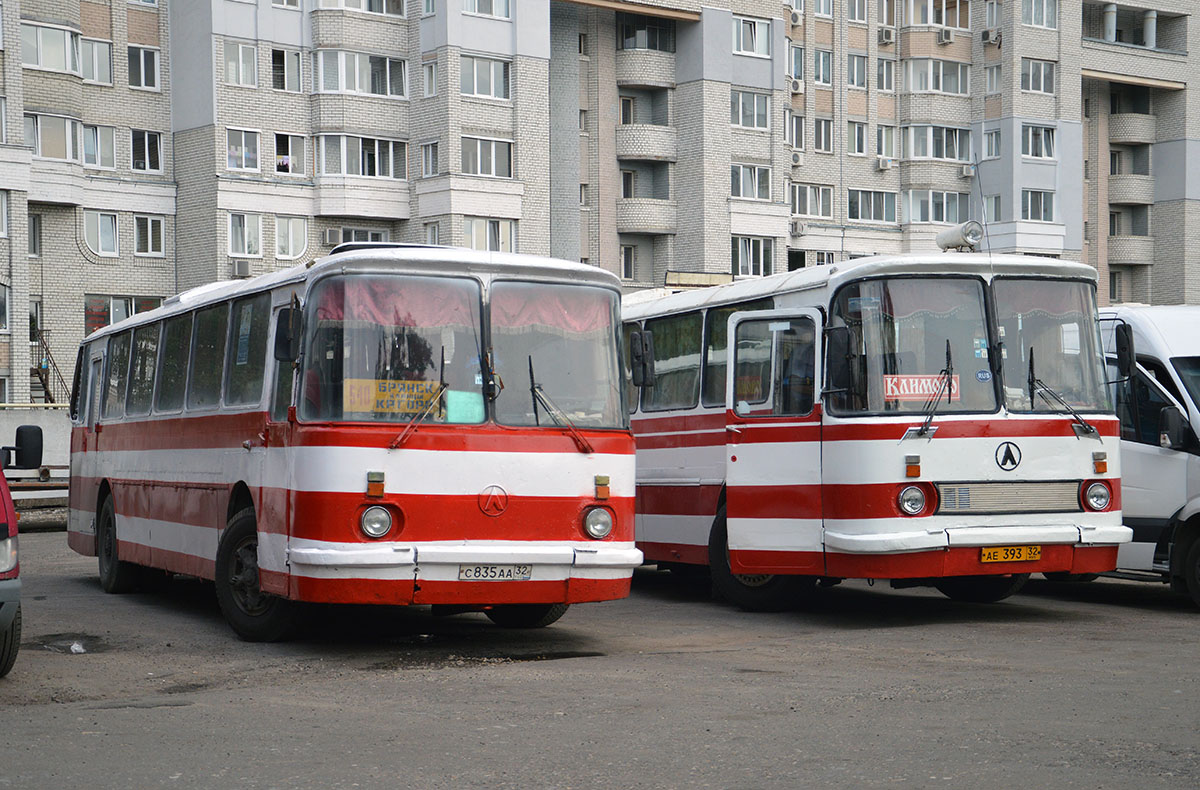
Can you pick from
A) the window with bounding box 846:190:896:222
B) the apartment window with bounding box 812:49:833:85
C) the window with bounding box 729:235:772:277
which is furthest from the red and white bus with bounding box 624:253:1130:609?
the window with bounding box 846:190:896:222

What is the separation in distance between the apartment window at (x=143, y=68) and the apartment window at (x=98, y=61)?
0.67m

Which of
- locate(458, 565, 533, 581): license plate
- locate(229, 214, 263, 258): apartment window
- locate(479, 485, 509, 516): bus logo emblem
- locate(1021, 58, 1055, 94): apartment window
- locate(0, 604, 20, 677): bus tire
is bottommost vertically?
locate(0, 604, 20, 677): bus tire

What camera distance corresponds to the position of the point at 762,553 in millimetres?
14562

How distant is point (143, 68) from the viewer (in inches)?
2007

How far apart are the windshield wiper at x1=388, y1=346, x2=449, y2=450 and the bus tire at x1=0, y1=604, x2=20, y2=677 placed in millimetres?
2651

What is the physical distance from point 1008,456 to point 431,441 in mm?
4939

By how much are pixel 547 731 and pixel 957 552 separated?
18.6ft

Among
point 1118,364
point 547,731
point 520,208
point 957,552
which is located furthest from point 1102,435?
point 520,208

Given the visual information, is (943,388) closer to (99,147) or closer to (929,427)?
(929,427)

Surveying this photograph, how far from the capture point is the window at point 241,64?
164 feet

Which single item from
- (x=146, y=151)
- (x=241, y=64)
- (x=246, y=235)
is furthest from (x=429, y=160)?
(x=146, y=151)

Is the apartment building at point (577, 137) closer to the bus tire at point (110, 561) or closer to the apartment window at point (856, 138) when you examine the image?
the apartment window at point (856, 138)

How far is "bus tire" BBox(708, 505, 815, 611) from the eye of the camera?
15.1 m

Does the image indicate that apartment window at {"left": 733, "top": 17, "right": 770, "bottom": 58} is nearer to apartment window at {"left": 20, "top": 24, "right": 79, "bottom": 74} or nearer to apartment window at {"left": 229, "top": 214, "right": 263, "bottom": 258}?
apartment window at {"left": 229, "top": 214, "right": 263, "bottom": 258}
